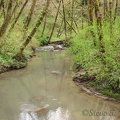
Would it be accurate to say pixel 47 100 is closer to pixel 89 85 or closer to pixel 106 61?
pixel 89 85

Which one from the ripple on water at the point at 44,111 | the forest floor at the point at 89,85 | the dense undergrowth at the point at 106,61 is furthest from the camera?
the forest floor at the point at 89,85

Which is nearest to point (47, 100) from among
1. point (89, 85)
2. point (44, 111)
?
point (44, 111)

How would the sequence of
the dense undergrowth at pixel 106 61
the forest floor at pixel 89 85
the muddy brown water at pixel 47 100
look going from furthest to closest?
the forest floor at pixel 89 85 < the dense undergrowth at pixel 106 61 < the muddy brown water at pixel 47 100

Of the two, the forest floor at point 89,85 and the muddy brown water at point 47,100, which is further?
the forest floor at point 89,85

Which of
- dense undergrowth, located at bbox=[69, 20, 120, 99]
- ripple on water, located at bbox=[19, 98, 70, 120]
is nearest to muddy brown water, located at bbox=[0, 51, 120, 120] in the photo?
ripple on water, located at bbox=[19, 98, 70, 120]

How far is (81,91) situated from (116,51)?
272 cm

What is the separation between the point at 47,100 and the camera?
451 inches

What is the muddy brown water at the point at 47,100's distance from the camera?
9793 mm

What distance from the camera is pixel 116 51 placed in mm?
10977

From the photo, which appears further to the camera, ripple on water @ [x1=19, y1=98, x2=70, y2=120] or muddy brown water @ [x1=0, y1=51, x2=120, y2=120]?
muddy brown water @ [x1=0, y1=51, x2=120, y2=120]

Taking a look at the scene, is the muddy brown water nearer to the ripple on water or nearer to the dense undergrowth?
the ripple on water

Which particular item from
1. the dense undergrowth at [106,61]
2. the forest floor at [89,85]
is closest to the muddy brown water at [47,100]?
the forest floor at [89,85]

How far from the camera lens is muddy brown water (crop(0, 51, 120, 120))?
979 cm

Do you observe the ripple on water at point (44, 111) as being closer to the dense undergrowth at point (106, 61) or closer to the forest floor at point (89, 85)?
the forest floor at point (89, 85)
